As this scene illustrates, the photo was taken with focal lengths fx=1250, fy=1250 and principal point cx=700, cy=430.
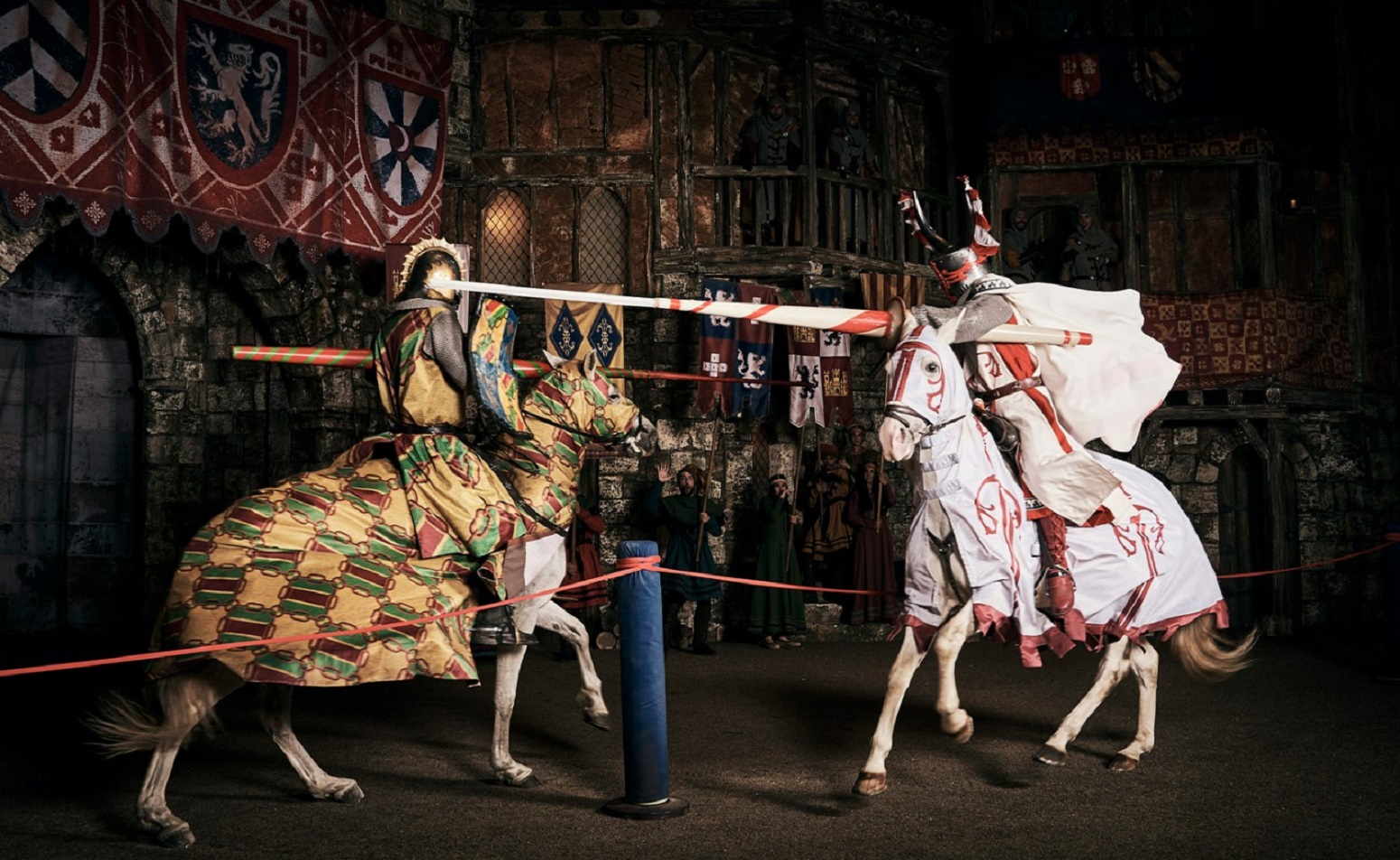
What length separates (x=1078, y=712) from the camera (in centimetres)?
631

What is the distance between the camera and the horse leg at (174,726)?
4.79m

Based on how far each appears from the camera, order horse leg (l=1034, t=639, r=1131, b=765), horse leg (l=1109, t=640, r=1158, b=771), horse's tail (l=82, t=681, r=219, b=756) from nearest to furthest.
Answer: horse's tail (l=82, t=681, r=219, b=756) < horse leg (l=1034, t=639, r=1131, b=765) < horse leg (l=1109, t=640, r=1158, b=771)

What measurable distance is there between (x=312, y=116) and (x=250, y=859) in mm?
6576

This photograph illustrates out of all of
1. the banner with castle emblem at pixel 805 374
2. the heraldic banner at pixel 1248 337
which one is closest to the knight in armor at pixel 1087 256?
the heraldic banner at pixel 1248 337

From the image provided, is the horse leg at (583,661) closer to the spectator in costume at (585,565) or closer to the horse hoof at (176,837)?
the horse hoof at (176,837)

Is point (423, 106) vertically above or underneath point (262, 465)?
above

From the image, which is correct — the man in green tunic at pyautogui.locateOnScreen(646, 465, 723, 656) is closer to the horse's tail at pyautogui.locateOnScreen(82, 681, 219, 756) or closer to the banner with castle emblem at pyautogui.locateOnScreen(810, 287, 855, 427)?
the banner with castle emblem at pyautogui.locateOnScreen(810, 287, 855, 427)

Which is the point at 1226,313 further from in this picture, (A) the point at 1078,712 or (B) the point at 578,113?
(A) the point at 1078,712

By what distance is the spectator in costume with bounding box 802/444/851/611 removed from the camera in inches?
487

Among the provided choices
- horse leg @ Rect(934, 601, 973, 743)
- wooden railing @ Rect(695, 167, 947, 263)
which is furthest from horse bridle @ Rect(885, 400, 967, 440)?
wooden railing @ Rect(695, 167, 947, 263)

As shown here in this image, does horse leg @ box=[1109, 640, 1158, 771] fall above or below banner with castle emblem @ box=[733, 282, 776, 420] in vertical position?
below

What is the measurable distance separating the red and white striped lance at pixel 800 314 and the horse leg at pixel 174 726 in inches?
72.7

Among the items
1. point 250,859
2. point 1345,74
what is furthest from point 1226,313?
point 250,859

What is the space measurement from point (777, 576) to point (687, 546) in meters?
1.00
